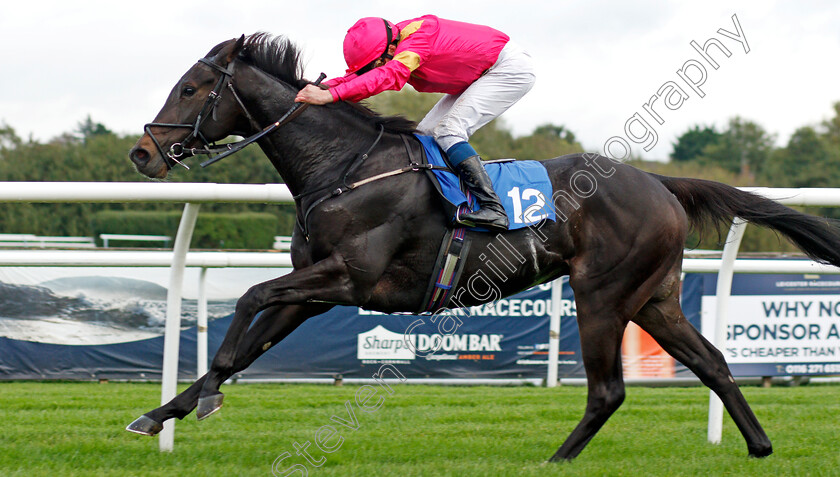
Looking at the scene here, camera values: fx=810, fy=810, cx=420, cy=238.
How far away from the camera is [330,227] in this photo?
351 cm

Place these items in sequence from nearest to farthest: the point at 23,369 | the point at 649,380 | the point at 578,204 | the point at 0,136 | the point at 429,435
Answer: the point at 578,204 → the point at 429,435 → the point at 23,369 → the point at 649,380 → the point at 0,136

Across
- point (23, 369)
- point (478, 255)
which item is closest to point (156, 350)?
point (23, 369)

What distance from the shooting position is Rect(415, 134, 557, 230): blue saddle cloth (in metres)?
3.68

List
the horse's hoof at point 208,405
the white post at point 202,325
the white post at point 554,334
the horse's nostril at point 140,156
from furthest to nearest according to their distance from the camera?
the white post at point 554,334 → the white post at point 202,325 → the horse's nostril at point 140,156 → the horse's hoof at point 208,405

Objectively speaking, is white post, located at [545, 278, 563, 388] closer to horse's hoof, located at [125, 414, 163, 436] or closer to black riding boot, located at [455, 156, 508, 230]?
black riding boot, located at [455, 156, 508, 230]

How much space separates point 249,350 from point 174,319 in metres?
0.54

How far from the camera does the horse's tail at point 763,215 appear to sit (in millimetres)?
4219

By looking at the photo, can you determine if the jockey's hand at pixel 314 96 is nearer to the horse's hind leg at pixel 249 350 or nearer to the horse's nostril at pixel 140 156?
the horse's nostril at pixel 140 156

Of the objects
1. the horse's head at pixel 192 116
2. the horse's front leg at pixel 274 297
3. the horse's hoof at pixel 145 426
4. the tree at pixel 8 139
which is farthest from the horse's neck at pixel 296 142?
the tree at pixel 8 139

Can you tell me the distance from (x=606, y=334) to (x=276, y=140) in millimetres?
1813

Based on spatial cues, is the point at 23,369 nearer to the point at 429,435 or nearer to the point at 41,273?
the point at 41,273

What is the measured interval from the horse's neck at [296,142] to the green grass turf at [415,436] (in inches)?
51.6

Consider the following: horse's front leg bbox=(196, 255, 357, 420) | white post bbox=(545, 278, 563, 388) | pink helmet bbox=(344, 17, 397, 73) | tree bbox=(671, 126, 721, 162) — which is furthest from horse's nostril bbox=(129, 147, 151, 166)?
tree bbox=(671, 126, 721, 162)

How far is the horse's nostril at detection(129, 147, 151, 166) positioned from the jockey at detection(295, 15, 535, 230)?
70 centimetres
